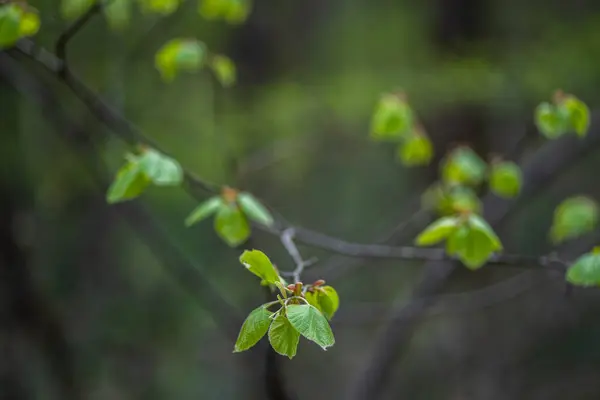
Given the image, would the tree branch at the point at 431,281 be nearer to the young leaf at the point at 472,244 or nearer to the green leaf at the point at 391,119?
the green leaf at the point at 391,119

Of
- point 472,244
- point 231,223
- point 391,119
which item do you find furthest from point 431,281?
point 231,223

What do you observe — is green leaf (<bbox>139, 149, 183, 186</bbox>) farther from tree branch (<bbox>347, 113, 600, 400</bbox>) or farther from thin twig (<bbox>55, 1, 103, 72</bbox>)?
tree branch (<bbox>347, 113, 600, 400</bbox>)

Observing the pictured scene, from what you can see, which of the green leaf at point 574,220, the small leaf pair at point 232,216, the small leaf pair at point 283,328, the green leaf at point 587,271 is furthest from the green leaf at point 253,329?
the green leaf at point 574,220

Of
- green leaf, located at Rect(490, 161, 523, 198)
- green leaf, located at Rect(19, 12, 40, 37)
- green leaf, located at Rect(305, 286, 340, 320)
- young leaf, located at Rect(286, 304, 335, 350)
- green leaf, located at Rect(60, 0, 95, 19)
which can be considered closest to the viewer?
young leaf, located at Rect(286, 304, 335, 350)

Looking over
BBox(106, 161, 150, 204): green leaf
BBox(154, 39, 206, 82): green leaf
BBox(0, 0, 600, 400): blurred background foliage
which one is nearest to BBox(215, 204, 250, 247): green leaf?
BBox(106, 161, 150, 204): green leaf

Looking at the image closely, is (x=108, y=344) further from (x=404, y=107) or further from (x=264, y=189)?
(x=404, y=107)

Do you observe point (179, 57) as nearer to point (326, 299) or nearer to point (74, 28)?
point (74, 28)
